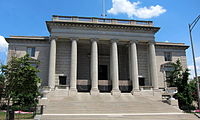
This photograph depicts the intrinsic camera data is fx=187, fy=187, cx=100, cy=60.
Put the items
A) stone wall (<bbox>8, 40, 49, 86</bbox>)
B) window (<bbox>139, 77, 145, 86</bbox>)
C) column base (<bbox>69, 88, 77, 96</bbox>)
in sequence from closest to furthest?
column base (<bbox>69, 88, 77, 96</bbox>) < stone wall (<bbox>8, 40, 49, 86</bbox>) < window (<bbox>139, 77, 145, 86</bbox>)

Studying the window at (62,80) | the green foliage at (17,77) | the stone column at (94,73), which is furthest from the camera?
the window at (62,80)

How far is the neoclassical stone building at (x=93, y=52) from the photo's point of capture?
34.3 m

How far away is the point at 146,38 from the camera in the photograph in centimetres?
3753

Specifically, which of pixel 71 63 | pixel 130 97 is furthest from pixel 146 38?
pixel 71 63

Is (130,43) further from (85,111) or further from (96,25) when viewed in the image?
(85,111)

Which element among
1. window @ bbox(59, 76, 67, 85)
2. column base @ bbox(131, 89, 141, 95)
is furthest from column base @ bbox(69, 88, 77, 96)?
column base @ bbox(131, 89, 141, 95)

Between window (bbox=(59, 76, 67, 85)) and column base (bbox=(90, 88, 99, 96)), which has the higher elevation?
window (bbox=(59, 76, 67, 85))

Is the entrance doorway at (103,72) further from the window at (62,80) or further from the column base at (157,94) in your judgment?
the column base at (157,94)

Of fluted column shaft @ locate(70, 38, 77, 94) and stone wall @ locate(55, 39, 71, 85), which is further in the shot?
stone wall @ locate(55, 39, 71, 85)

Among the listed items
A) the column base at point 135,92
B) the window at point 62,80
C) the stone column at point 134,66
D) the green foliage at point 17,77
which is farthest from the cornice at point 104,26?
the green foliage at point 17,77

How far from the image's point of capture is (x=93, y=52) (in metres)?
35.0

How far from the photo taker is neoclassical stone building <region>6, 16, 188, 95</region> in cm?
3431

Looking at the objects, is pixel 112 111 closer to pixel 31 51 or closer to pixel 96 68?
pixel 96 68

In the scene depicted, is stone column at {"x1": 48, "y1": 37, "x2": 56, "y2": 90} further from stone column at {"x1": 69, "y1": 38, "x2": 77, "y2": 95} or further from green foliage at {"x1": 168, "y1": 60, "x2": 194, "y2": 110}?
green foliage at {"x1": 168, "y1": 60, "x2": 194, "y2": 110}
